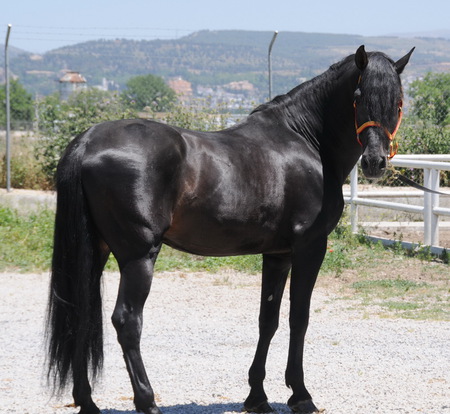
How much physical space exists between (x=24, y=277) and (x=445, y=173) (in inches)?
360

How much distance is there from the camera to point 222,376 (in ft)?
18.7

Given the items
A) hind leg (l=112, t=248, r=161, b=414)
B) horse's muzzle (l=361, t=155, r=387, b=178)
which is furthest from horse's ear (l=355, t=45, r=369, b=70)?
hind leg (l=112, t=248, r=161, b=414)

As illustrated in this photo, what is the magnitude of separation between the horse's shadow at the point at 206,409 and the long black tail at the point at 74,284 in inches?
20.3

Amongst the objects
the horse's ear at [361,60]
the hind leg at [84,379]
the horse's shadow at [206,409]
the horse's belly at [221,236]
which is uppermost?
the horse's ear at [361,60]

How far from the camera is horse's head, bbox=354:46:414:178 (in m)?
4.60

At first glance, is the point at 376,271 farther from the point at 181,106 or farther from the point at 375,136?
the point at 181,106

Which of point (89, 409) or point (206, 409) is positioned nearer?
point (89, 409)

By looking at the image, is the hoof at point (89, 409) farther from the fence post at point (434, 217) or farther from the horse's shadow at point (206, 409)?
the fence post at point (434, 217)

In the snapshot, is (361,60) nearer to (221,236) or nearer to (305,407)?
(221,236)

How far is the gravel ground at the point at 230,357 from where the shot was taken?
16.8 ft

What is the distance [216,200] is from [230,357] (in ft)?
6.81

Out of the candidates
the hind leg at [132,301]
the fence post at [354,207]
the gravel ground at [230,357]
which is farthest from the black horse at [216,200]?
the fence post at [354,207]

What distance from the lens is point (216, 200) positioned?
452 centimetres

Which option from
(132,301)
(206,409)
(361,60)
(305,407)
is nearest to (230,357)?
(206,409)
